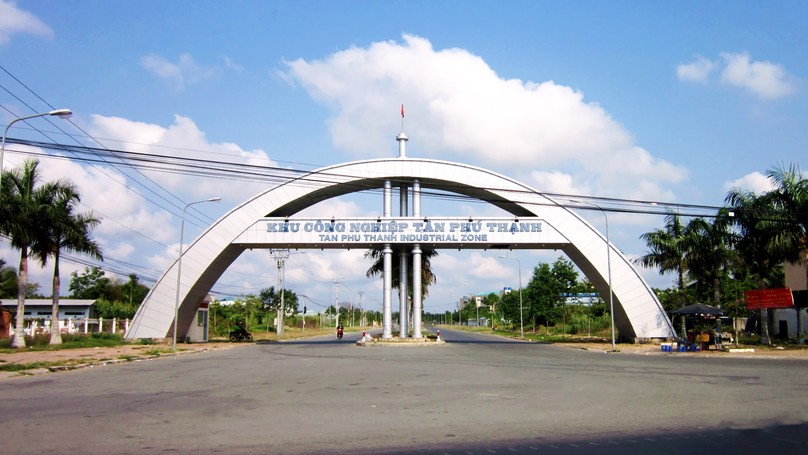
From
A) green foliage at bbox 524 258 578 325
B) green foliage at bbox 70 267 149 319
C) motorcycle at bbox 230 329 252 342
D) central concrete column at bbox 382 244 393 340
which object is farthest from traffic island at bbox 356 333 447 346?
green foliage at bbox 70 267 149 319

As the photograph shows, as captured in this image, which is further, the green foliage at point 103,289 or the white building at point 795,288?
the green foliage at point 103,289

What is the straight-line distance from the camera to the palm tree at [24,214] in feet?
91.4

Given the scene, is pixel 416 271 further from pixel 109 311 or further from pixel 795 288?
pixel 109 311

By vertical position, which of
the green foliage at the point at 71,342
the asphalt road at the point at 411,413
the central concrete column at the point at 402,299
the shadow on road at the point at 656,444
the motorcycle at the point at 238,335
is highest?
the central concrete column at the point at 402,299

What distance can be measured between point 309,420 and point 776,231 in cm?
2877

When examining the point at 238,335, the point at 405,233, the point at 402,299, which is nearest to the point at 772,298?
the point at 405,233

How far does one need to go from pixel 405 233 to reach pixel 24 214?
19897 millimetres

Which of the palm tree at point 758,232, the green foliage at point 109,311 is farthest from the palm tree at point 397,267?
the green foliage at point 109,311

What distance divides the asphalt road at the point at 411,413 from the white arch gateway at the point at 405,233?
1719 cm

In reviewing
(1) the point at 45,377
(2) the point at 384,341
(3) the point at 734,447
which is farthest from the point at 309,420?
(2) the point at 384,341

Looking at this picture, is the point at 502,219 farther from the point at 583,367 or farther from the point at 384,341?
the point at 583,367

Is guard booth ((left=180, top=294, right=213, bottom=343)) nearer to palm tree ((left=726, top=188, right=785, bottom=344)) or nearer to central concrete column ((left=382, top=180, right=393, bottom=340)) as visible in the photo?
central concrete column ((left=382, top=180, right=393, bottom=340))

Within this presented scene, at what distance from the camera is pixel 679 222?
37.8 metres

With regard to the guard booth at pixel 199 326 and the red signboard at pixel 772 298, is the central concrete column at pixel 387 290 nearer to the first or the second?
the guard booth at pixel 199 326
